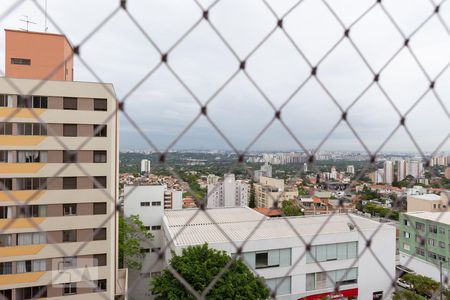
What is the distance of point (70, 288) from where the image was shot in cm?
438

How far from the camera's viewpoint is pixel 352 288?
5.65 metres

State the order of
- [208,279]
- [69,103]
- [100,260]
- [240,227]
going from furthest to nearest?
[240,227], [100,260], [69,103], [208,279]

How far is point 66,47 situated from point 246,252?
392 centimetres

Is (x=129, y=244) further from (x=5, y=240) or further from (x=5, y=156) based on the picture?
(x=5, y=156)

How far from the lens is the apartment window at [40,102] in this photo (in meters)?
4.35

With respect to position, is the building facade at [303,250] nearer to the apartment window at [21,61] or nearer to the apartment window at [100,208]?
the apartment window at [100,208]

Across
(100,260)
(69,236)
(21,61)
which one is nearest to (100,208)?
A: (69,236)

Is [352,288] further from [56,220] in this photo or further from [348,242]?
[56,220]

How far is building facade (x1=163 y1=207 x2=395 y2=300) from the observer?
16.2 ft

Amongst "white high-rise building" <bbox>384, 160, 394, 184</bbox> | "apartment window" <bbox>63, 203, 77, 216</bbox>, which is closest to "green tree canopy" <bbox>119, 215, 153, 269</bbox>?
"apartment window" <bbox>63, 203, 77, 216</bbox>

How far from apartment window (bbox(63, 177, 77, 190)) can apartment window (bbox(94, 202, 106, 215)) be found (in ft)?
1.33

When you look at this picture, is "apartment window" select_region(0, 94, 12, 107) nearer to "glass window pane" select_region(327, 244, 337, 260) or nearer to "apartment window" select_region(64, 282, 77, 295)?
"apartment window" select_region(64, 282, 77, 295)

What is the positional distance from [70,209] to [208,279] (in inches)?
92.1

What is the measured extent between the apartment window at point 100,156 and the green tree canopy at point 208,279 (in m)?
1.84
